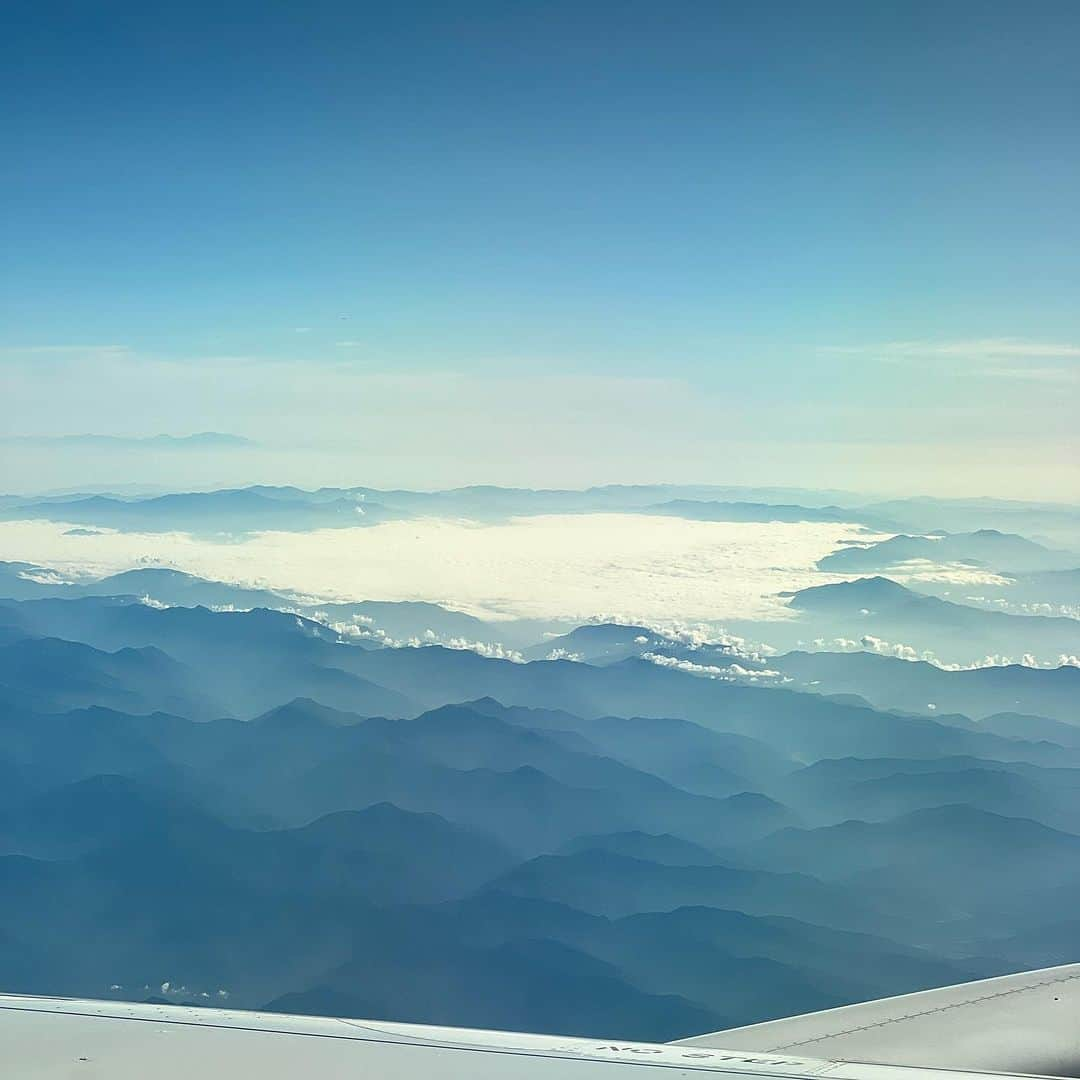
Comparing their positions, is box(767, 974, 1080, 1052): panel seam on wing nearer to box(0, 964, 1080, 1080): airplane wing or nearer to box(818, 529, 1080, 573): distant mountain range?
box(0, 964, 1080, 1080): airplane wing

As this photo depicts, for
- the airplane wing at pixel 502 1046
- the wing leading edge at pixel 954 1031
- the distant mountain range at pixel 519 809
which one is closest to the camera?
the airplane wing at pixel 502 1046

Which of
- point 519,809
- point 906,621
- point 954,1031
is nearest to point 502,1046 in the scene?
point 954,1031

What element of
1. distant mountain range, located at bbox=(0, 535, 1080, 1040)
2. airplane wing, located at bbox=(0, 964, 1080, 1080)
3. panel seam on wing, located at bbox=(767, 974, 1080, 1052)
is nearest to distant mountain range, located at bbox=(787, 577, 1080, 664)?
distant mountain range, located at bbox=(0, 535, 1080, 1040)

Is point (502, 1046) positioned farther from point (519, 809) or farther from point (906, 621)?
point (906, 621)

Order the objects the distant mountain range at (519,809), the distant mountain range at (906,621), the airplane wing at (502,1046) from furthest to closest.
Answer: the distant mountain range at (906,621) → the distant mountain range at (519,809) → the airplane wing at (502,1046)

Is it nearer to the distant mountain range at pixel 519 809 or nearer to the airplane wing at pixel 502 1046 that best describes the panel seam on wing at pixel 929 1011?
the airplane wing at pixel 502 1046

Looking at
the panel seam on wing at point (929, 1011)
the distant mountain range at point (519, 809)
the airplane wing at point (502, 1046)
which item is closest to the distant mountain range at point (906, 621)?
the distant mountain range at point (519, 809)

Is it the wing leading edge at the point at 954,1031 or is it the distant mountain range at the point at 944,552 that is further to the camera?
the distant mountain range at the point at 944,552

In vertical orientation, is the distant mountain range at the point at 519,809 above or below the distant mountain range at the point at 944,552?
below

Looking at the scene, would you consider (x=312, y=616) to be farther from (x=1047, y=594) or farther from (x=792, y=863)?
(x=1047, y=594)
